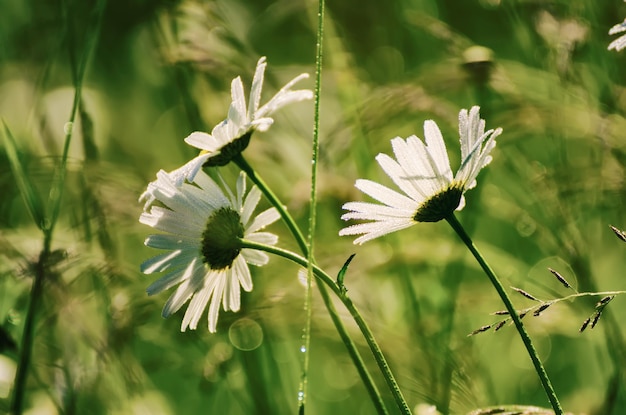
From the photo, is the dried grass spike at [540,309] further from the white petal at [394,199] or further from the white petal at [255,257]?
the white petal at [255,257]

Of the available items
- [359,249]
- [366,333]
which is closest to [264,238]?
[366,333]

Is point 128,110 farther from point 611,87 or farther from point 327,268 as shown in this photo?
point 611,87

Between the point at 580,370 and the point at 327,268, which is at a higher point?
the point at 327,268

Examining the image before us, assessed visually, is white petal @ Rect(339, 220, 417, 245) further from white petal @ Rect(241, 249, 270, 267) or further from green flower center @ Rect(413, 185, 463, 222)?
white petal @ Rect(241, 249, 270, 267)

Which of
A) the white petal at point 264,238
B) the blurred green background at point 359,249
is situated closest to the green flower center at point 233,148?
the white petal at point 264,238

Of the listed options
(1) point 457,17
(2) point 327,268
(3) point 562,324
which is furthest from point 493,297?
(1) point 457,17

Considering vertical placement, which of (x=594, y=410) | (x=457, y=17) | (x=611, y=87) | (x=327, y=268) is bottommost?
(x=594, y=410)
